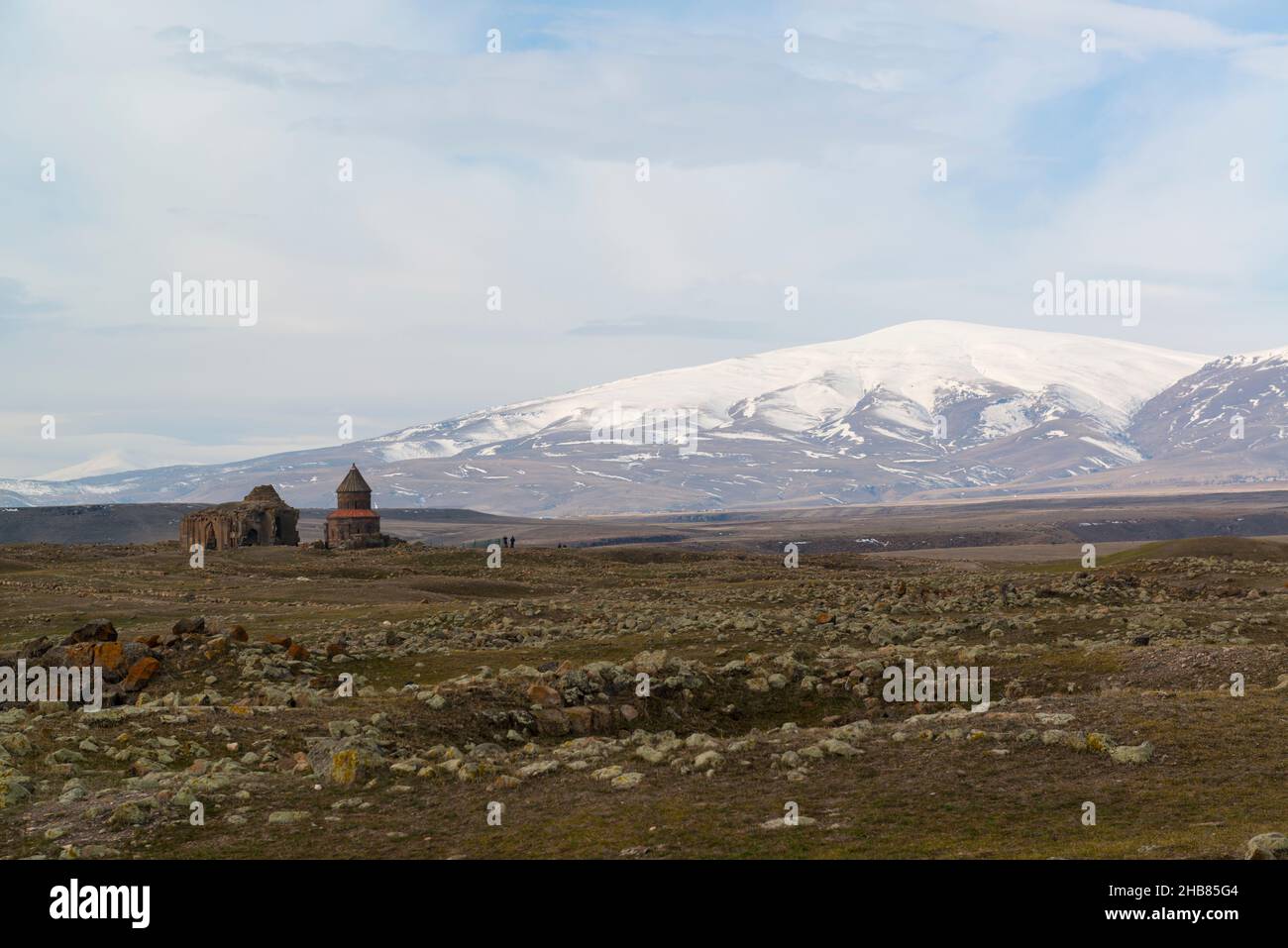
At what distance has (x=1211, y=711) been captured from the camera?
64.9 ft

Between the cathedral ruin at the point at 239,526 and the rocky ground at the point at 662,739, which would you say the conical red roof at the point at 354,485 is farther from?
the rocky ground at the point at 662,739

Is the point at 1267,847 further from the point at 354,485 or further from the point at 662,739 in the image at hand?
the point at 354,485

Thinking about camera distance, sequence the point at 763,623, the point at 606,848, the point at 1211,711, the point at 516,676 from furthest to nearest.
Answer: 1. the point at 763,623
2. the point at 516,676
3. the point at 1211,711
4. the point at 606,848

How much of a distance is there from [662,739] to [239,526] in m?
76.4

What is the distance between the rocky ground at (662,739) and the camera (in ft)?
45.9

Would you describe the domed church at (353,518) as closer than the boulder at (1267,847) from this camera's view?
No

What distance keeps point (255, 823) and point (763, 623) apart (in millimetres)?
23514

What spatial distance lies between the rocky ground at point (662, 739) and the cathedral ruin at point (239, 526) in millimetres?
49445

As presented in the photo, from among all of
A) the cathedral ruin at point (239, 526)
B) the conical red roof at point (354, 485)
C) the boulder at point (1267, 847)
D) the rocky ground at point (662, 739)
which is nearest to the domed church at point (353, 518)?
the conical red roof at point (354, 485)

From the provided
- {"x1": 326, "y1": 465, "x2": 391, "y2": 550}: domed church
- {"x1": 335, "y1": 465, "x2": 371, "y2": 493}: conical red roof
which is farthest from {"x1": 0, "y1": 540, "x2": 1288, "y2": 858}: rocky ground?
{"x1": 335, "y1": 465, "x2": 371, "y2": 493}: conical red roof

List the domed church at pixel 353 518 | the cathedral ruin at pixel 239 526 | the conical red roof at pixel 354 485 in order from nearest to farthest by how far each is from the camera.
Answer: the cathedral ruin at pixel 239 526
the domed church at pixel 353 518
the conical red roof at pixel 354 485
